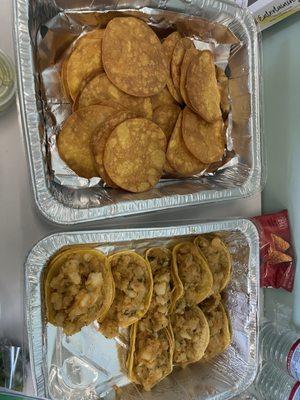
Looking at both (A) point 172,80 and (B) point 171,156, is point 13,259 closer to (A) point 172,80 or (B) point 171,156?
(B) point 171,156

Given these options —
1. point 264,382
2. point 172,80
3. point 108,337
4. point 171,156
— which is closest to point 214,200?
point 171,156

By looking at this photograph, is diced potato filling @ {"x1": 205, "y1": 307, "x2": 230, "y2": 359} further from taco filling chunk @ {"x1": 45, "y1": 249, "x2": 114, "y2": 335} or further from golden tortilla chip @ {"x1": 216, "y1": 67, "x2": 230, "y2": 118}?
golden tortilla chip @ {"x1": 216, "y1": 67, "x2": 230, "y2": 118}

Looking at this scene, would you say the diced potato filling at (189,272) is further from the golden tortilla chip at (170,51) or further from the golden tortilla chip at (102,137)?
the golden tortilla chip at (170,51)

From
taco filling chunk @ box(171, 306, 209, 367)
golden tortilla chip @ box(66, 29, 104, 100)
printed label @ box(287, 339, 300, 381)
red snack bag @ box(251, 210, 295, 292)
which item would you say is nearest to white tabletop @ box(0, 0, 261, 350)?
golden tortilla chip @ box(66, 29, 104, 100)

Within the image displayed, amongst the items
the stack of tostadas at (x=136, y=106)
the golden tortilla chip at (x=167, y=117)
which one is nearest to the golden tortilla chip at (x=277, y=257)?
the stack of tostadas at (x=136, y=106)

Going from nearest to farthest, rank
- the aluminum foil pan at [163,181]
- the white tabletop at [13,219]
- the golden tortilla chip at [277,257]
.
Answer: the aluminum foil pan at [163,181]
the white tabletop at [13,219]
the golden tortilla chip at [277,257]

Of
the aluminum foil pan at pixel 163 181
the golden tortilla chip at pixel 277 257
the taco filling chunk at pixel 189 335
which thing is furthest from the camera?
the golden tortilla chip at pixel 277 257
